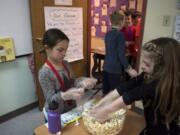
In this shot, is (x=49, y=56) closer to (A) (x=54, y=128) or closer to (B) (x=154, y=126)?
(A) (x=54, y=128)

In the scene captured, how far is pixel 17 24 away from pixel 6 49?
331 millimetres

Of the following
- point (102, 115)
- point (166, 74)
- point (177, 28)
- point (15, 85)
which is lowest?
point (15, 85)

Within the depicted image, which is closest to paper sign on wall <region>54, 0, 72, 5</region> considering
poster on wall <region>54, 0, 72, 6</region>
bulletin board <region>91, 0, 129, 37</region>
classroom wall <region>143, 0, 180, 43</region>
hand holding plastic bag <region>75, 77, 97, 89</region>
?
poster on wall <region>54, 0, 72, 6</region>

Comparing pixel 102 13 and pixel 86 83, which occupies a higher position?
pixel 102 13

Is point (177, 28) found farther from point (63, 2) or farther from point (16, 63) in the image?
point (16, 63)

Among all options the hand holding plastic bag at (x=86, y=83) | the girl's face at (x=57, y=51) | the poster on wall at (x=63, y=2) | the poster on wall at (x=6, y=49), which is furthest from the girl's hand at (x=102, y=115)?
the poster on wall at (x=63, y=2)

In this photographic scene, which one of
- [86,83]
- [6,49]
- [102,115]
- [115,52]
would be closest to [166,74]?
[102,115]

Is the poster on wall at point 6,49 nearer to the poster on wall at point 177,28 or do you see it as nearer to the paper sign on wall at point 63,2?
the paper sign on wall at point 63,2

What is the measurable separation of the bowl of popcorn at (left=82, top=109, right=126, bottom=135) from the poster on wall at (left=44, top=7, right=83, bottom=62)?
1778 mm

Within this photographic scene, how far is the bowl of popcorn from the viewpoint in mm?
856

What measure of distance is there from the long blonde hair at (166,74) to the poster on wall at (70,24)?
1.83 metres

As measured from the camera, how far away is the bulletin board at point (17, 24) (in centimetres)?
205

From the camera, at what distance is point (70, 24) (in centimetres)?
268

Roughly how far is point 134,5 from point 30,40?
279 centimetres
